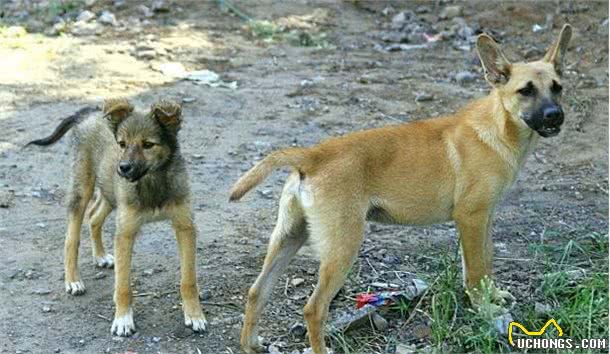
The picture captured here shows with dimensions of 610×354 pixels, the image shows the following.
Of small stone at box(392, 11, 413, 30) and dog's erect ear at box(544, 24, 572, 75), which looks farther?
small stone at box(392, 11, 413, 30)

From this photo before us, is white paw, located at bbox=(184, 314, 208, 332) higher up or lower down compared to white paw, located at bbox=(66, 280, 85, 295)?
higher up

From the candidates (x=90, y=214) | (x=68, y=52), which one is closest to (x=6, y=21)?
(x=68, y=52)

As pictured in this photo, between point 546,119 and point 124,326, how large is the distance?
2781 mm

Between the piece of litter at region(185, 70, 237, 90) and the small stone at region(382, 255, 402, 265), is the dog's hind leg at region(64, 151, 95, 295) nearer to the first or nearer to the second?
the small stone at region(382, 255, 402, 265)

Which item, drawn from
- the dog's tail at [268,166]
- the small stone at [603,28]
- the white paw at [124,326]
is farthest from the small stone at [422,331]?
the small stone at [603,28]

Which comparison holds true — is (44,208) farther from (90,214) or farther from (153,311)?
(153,311)

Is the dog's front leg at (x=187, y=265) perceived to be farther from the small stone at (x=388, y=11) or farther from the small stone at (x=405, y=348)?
the small stone at (x=388, y=11)

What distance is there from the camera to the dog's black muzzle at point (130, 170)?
599 cm

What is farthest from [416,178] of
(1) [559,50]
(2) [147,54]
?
(2) [147,54]

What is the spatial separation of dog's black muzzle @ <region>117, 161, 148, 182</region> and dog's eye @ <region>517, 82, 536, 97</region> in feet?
7.57

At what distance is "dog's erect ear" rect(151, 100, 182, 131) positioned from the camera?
6125 mm

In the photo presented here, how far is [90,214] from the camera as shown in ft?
→ 23.9

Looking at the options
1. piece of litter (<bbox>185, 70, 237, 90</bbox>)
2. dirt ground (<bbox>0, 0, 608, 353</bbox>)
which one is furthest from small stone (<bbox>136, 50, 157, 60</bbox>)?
piece of litter (<bbox>185, 70, 237, 90</bbox>)

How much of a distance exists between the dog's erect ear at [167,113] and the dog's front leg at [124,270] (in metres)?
0.58
